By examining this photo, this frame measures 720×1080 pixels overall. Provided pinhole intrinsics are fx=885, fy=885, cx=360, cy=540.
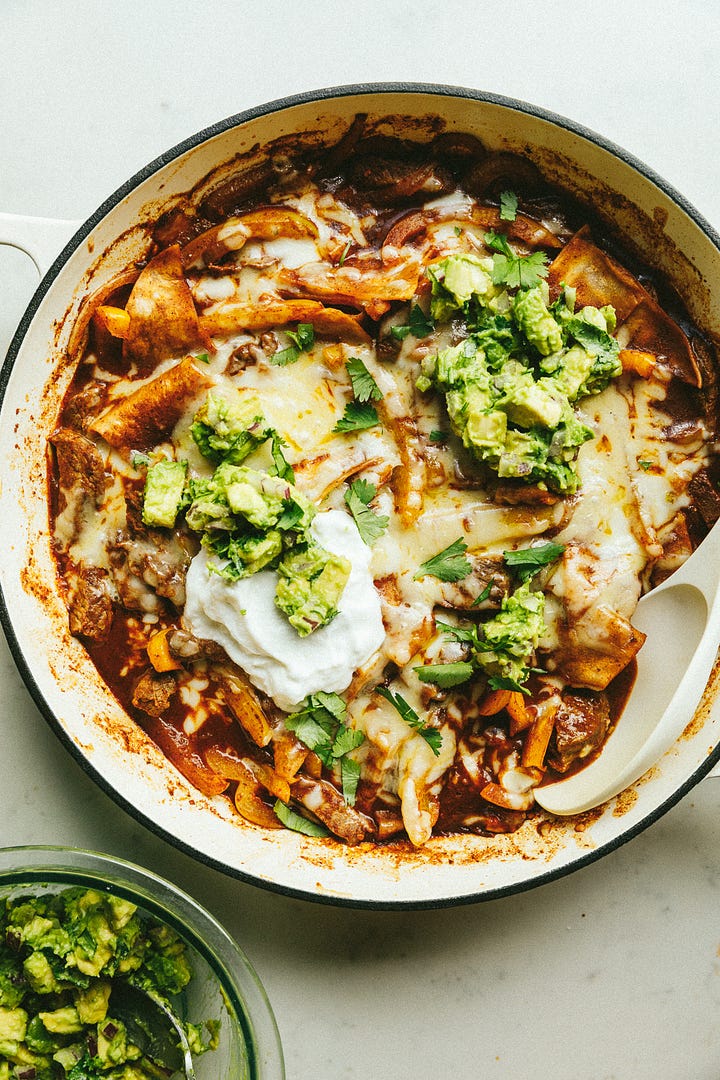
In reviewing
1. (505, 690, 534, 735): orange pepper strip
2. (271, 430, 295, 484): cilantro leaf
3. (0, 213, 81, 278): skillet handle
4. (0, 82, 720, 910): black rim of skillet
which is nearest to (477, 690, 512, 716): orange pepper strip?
(505, 690, 534, 735): orange pepper strip

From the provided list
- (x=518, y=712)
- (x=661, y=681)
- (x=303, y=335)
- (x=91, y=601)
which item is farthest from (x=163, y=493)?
(x=661, y=681)

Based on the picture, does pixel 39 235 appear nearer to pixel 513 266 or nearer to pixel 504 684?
pixel 513 266

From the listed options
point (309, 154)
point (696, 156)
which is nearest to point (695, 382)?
point (696, 156)

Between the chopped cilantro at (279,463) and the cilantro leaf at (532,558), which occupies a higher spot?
the chopped cilantro at (279,463)

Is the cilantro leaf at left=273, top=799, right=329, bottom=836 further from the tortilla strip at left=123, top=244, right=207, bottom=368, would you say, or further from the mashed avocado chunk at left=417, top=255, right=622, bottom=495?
the tortilla strip at left=123, top=244, right=207, bottom=368

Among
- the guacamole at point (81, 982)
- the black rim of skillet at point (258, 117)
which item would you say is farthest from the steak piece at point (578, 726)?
the guacamole at point (81, 982)

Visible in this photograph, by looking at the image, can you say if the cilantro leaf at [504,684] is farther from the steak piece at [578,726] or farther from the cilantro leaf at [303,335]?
the cilantro leaf at [303,335]

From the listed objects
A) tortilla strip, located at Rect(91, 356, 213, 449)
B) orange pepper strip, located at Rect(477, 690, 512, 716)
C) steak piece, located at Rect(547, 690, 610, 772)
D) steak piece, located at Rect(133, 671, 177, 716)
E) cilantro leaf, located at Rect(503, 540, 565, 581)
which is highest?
tortilla strip, located at Rect(91, 356, 213, 449)
